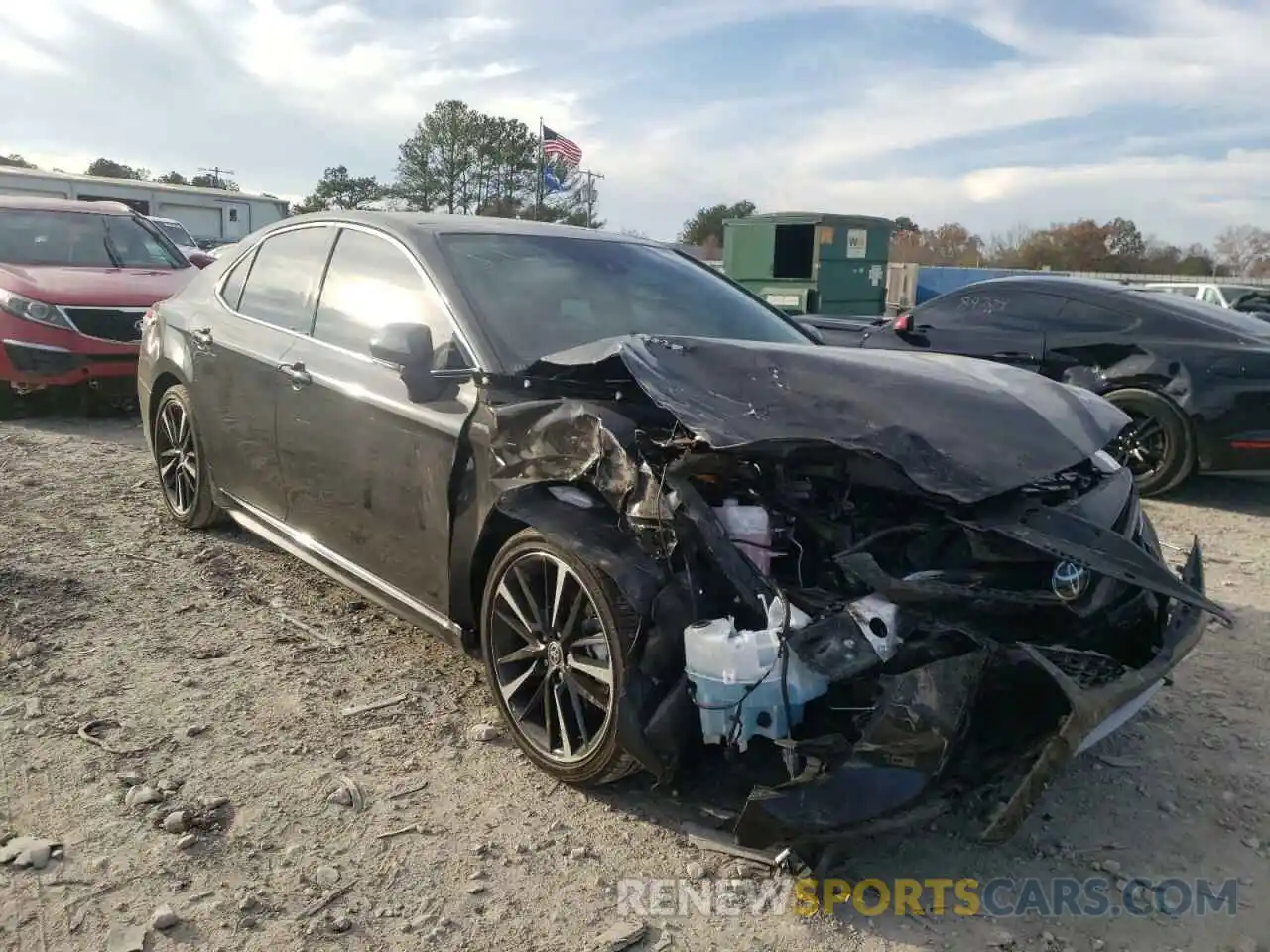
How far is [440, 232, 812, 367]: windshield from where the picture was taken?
3527 millimetres

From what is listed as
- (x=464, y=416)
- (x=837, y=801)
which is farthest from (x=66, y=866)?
(x=837, y=801)

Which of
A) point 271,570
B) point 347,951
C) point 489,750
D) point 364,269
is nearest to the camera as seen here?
point 347,951

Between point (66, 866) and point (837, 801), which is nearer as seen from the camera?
point (837, 801)

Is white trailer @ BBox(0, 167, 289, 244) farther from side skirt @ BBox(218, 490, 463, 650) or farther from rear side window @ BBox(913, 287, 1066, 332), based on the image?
side skirt @ BBox(218, 490, 463, 650)

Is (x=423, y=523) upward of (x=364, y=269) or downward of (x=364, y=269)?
downward

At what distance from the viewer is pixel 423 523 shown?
340 cm

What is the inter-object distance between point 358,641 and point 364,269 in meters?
1.47

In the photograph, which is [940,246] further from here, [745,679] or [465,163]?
[745,679]

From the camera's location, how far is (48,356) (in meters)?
7.91

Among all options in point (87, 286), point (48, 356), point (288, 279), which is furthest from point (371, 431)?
point (87, 286)

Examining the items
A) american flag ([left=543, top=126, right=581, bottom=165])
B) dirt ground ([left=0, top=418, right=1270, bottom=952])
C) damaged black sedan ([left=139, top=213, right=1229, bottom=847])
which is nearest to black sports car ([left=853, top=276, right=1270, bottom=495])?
dirt ground ([left=0, top=418, right=1270, bottom=952])

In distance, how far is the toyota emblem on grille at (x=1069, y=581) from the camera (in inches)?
104

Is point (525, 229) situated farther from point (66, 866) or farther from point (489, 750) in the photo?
point (66, 866)

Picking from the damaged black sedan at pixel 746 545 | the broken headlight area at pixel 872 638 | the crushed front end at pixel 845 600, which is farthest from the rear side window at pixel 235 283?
the broken headlight area at pixel 872 638
